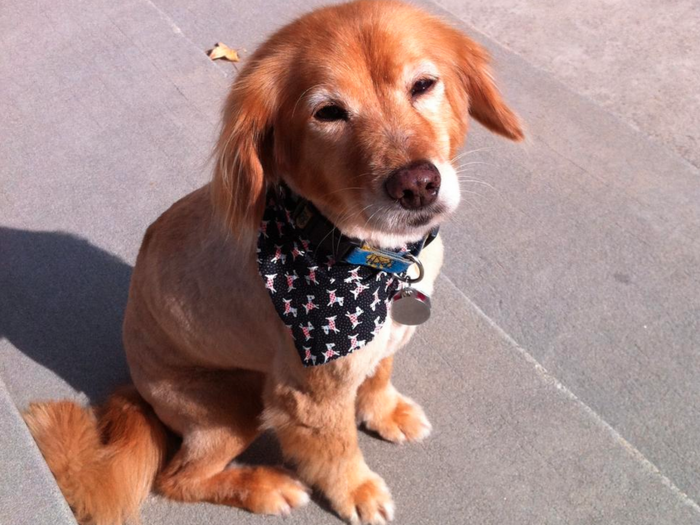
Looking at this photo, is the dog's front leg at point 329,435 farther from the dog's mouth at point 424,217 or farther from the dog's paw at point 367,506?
the dog's mouth at point 424,217

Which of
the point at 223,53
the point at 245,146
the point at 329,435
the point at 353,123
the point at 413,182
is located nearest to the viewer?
the point at 413,182

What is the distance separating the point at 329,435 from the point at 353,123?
1.07 meters

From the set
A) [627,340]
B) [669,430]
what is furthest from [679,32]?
[669,430]

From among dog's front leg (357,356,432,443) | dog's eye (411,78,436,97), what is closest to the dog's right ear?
dog's eye (411,78,436,97)

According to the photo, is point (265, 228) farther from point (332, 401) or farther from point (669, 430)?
point (669, 430)

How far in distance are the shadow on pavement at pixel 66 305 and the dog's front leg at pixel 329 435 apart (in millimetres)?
948

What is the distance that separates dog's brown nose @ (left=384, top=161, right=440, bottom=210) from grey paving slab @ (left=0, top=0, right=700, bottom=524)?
4.04 ft

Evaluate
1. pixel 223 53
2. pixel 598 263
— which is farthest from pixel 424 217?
pixel 223 53

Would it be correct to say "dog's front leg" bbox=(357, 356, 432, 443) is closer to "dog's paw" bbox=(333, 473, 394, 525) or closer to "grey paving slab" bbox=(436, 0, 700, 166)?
"dog's paw" bbox=(333, 473, 394, 525)

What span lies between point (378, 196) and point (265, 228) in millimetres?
440

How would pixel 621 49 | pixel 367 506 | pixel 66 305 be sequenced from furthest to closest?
pixel 621 49, pixel 66 305, pixel 367 506

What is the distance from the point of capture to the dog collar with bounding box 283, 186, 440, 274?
1928mm

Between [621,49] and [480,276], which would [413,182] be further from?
[621,49]

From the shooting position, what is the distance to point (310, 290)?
77.2 inches
